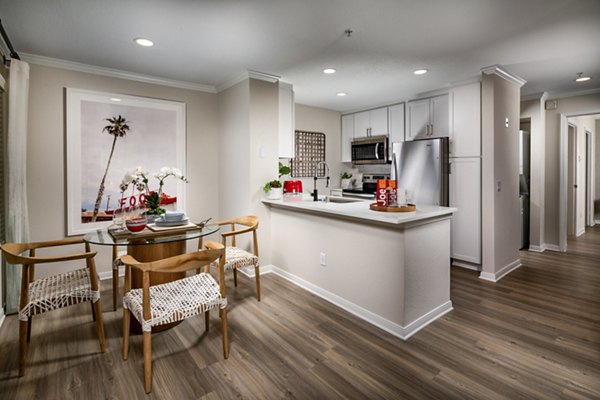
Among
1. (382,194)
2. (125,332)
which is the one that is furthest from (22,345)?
(382,194)

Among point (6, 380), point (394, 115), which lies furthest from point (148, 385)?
point (394, 115)

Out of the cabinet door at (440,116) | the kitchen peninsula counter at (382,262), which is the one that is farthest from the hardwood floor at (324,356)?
the cabinet door at (440,116)

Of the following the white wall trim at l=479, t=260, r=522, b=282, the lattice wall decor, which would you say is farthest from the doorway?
the lattice wall decor

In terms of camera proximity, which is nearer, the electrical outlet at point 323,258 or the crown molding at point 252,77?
the electrical outlet at point 323,258

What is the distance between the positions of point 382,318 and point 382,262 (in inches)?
17.7

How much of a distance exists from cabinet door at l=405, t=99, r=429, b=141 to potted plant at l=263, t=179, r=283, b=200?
228 centimetres

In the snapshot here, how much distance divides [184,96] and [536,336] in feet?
14.2

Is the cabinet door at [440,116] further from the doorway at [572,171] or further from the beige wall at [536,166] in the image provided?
the doorway at [572,171]

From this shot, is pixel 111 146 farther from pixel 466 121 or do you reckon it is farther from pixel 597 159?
pixel 597 159

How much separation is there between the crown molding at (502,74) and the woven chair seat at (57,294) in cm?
423

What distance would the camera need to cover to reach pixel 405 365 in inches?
81.0

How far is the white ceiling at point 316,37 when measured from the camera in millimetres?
2199

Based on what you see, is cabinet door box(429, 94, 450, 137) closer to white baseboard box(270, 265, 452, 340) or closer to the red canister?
the red canister

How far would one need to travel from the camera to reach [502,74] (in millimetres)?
3643
